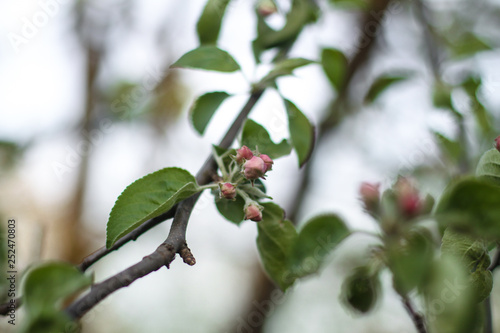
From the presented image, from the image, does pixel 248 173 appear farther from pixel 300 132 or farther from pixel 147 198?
pixel 300 132

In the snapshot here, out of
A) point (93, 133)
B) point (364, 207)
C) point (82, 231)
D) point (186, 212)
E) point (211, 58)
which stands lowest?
point (364, 207)

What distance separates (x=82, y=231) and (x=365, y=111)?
8.74 ft

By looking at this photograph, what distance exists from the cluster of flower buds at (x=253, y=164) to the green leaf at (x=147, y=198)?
87 mm

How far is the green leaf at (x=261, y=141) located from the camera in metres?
0.80

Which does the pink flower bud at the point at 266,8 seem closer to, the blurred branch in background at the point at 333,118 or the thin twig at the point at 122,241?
the thin twig at the point at 122,241

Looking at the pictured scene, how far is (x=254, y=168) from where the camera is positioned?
0.68 meters

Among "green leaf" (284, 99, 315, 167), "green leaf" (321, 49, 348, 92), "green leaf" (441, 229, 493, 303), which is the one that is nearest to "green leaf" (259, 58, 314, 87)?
"green leaf" (284, 99, 315, 167)

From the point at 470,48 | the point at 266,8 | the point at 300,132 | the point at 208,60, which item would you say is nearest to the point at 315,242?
the point at 300,132

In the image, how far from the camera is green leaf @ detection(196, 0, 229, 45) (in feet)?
3.42

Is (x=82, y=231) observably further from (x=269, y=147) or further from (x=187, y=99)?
(x=269, y=147)

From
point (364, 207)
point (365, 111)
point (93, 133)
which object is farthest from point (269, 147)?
point (365, 111)

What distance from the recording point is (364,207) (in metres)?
0.67

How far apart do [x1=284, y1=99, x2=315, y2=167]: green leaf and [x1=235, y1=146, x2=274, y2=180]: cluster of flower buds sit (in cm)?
25

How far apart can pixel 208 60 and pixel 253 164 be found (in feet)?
1.09
